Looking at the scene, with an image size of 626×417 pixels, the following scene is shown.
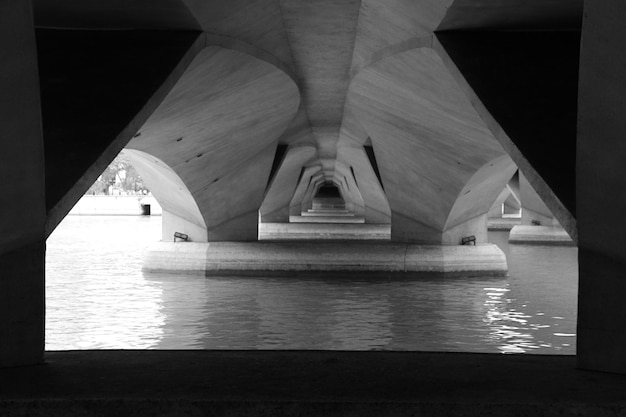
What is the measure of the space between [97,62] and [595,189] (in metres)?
8.14

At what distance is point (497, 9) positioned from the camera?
13.0 meters

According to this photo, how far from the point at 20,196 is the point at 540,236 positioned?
127 feet

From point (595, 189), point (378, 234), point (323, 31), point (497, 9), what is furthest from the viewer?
point (378, 234)

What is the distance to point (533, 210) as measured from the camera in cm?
4544

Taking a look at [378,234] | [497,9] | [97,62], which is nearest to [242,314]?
[97,62]

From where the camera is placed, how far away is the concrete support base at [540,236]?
42.7m

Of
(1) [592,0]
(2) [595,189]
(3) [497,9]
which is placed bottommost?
(2) [595,189]

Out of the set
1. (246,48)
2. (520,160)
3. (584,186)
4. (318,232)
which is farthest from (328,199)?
(584,186)

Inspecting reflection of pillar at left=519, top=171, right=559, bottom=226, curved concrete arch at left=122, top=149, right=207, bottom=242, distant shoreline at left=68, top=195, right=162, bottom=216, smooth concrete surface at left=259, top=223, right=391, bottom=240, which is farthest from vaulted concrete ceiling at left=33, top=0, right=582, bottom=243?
distant shoreline at left=68, top=195, right=162, bottom=216

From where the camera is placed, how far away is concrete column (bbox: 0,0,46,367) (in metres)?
6.69

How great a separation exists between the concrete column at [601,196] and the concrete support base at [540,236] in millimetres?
36767

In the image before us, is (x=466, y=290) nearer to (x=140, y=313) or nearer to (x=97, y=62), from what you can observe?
(x=140, y=313)

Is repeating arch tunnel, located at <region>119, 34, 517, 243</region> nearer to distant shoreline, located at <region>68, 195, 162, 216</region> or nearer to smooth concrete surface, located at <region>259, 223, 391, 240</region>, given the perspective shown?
smooth concrete surface, located at <region>259, 223, 391, 240</region>

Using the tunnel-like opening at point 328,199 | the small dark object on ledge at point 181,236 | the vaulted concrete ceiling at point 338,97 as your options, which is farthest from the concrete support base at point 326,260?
the tunnel-like opening at point 328,199
